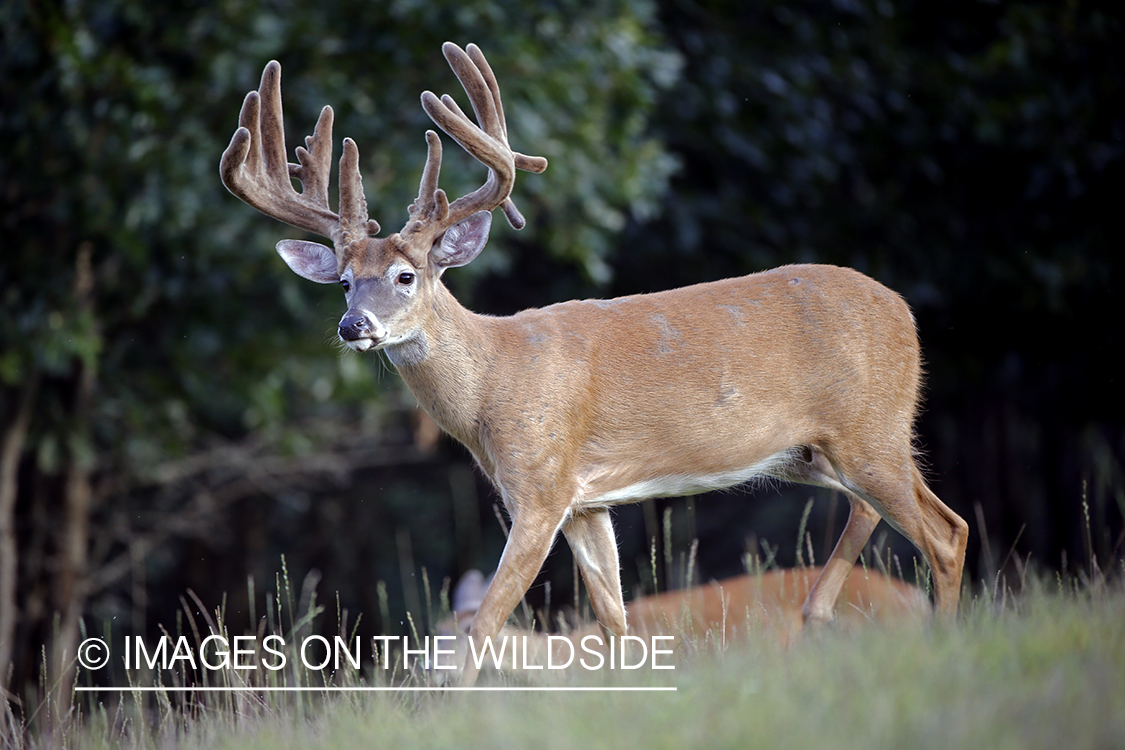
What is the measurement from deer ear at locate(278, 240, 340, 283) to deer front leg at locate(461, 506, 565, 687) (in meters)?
1.15

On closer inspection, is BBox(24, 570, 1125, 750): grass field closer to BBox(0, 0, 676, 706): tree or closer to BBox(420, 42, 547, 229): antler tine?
BBox(420, 42, 547, 229): antler tine

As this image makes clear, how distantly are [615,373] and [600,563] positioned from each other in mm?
719

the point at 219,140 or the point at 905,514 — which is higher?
the point at 219,140

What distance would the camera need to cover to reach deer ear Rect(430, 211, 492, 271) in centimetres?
431

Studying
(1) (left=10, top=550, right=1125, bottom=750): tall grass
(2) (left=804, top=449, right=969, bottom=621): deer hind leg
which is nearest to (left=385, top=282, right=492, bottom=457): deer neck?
(1) (left=10, top=550, right=1125, bottom=750): tall grass

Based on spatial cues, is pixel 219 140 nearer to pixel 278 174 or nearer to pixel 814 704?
A: pixel 278 174

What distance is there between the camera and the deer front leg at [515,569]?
12.8 feet

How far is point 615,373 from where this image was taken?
165 inches

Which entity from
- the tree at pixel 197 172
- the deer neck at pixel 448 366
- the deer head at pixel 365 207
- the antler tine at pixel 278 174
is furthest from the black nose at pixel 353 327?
the tree at pixel 197 172

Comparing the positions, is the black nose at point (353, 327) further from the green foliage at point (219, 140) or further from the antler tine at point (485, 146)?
the green foliage at point (219, 140)

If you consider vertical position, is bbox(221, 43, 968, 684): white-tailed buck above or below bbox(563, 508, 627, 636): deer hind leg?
above

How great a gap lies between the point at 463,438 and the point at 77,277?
14.7ft

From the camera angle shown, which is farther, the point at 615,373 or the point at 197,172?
the point at 197,172

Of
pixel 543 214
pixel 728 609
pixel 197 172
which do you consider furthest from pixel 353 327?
pixel 543 214
